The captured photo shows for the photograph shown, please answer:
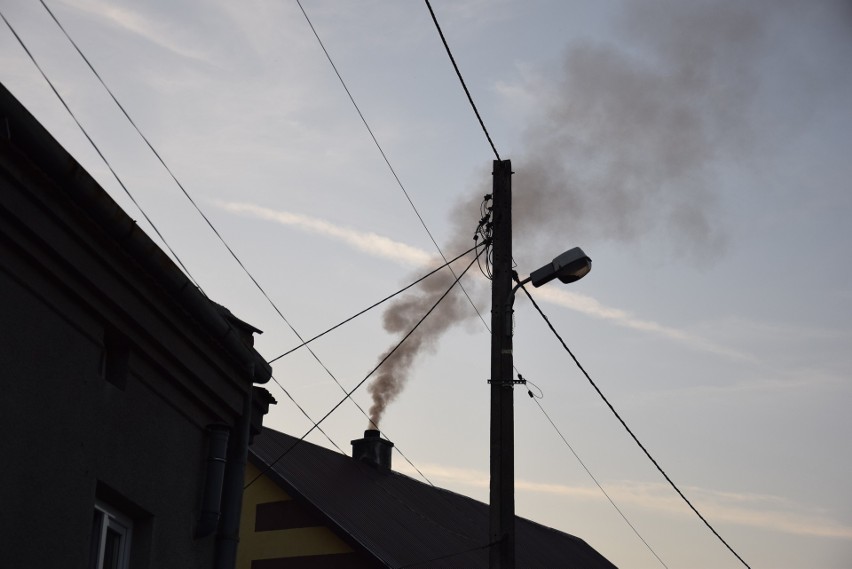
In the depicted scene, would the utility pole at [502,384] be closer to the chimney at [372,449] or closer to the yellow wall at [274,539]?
the yellow wall at [274,539]

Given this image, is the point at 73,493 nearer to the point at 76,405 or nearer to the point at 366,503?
the point at 76,405

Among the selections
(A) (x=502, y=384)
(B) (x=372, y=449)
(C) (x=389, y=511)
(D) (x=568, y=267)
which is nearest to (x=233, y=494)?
(A) (x=502, y=384)

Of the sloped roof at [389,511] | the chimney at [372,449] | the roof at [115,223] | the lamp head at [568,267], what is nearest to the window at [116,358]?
the roof at [115,223]

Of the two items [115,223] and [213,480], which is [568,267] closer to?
[213,480]

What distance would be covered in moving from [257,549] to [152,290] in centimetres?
1016

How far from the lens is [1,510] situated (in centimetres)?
788

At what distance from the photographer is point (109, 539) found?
956 centimetres

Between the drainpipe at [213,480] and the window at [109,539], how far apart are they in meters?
0.86

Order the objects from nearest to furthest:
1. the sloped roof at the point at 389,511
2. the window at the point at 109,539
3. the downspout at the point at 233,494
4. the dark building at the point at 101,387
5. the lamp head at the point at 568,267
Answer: the dark building at the point at 101,387, the window at the point at 109,539, the downspout at the point at 233,494, the lamp head at the point at 568,267, the sloped roof at the point at 389,511

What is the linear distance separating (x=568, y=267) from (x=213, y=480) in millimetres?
4321

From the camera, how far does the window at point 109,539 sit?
9273mm

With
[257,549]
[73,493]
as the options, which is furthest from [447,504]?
[73,493]

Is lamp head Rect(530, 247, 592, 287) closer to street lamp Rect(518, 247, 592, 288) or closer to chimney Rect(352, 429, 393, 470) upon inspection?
street lamp Rect(518, 247, 592, 288)

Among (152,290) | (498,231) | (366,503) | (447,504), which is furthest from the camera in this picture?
(447,504)
